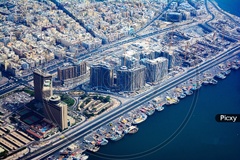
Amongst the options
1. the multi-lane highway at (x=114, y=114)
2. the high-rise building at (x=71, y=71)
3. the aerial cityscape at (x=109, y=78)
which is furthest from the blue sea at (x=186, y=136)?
the high-rise building at (x=71, y=71)

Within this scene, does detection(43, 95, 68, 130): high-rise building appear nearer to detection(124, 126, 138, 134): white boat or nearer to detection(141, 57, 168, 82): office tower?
detection(124, 126, 138, 134): white boat

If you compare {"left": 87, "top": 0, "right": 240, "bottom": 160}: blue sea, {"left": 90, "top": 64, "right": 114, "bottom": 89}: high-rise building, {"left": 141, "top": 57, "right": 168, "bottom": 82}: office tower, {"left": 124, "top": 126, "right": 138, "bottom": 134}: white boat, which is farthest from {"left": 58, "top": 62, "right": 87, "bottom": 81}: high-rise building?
{"left": 124, "top": 126, "right": 138, "bottom": 134}: white boat

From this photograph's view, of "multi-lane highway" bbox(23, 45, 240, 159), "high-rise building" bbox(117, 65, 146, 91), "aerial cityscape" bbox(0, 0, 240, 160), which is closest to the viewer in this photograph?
"multi-lane highway" bbox(23, 45, 240, 159)

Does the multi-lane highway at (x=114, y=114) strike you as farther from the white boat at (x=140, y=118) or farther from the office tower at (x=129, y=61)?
the office tower at (x=129, y=61)

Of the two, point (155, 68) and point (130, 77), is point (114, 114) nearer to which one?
point (130, 77)

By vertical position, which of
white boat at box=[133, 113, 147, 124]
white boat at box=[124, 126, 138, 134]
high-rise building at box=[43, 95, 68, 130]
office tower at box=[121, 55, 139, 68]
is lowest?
white boat at box=[124, 126, 138, 134]

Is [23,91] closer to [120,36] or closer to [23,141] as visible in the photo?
[23,141]

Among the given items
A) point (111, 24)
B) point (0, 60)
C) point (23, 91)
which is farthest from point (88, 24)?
point (23, 91)
